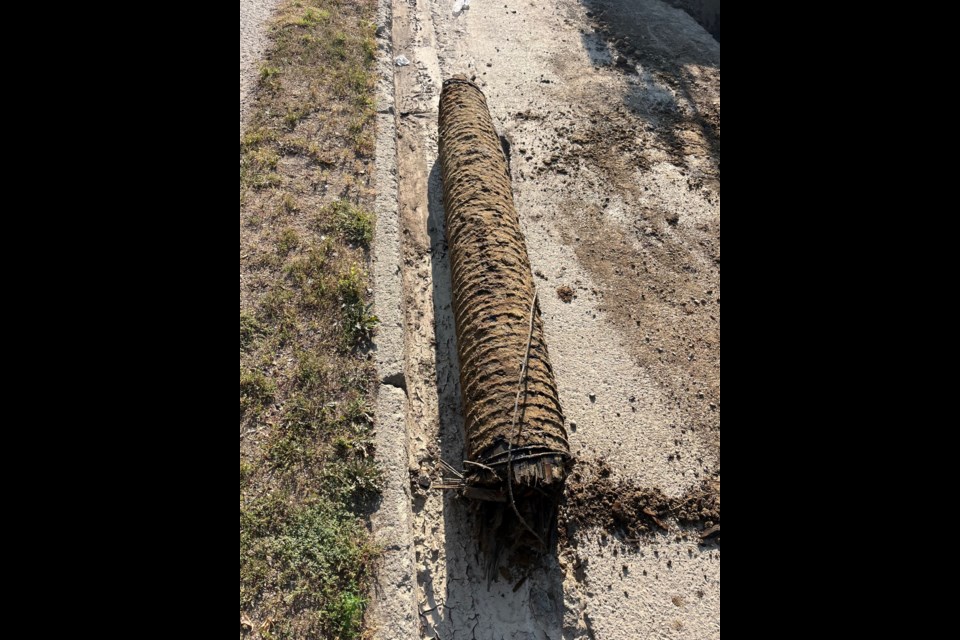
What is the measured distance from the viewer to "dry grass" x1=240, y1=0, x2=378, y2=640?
350cm

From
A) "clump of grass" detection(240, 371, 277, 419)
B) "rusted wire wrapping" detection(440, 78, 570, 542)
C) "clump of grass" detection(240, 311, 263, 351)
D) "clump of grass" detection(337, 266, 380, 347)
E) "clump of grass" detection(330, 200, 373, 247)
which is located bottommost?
"clump of grass" detection(240, 371, 277, 419)

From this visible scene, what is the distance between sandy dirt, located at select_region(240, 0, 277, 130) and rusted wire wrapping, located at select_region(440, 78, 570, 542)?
110 inches

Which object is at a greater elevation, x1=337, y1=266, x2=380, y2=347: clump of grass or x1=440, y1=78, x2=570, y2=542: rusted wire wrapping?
x1=440, y1=78, x2=570, y2=542: rusted wire wrapping

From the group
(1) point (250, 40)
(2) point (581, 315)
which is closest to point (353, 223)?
(2) point (581, 315)

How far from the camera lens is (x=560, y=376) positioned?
4977 mm

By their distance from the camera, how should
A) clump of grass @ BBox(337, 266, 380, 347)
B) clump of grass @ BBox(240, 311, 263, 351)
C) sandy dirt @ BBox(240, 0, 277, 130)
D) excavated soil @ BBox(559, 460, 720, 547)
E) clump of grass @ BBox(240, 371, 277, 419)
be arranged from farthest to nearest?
sandy dirt @ BBox(240, 0, 277, 130)
clump of grass @ BBox(337, 266, 380, 347)
clump of grass @ BBox(240, 311, 263, 351)
clump of grass @ BBox(240, 371, 277, 419)
excavated soil @ BBox(559, 460, 720, 547)

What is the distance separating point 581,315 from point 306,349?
2.56 m

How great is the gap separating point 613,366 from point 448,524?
206 centimetres

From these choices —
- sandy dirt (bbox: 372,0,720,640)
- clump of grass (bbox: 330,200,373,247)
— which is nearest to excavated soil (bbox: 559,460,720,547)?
sandy dirt (bbox: 372,0,720,640)

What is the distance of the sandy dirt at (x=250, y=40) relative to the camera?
22.7 feet

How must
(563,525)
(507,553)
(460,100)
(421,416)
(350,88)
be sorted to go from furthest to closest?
(350,88) < (460,100) < (421,416) < (563,525) < (507,553)

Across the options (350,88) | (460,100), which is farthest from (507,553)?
(350,88)

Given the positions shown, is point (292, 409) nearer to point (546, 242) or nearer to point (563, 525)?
point (563, 525)

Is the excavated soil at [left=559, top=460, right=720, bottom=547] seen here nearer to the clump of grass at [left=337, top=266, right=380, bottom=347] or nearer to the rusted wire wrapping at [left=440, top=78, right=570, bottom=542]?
the rusted wire wrapping at [left=440, top=78, right=570, bottom=542]
